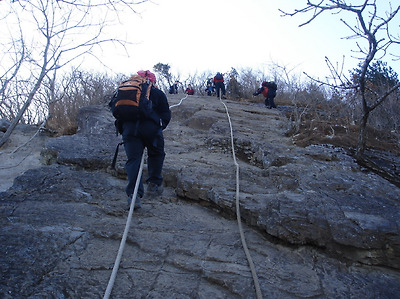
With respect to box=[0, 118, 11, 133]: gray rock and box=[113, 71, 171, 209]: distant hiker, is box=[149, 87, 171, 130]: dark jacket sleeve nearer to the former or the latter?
box=[113, 71, 171, 209]: distant hiker

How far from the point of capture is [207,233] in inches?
120

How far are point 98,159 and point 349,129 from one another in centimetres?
637

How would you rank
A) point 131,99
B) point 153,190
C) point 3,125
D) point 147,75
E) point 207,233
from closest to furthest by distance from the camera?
point 207,233, point 131,99, point 147,75, point 153,190, point 3,125

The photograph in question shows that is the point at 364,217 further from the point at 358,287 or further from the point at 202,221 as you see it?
the point at 202,221

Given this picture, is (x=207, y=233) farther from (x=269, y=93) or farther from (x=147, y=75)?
(x=269, y=93)

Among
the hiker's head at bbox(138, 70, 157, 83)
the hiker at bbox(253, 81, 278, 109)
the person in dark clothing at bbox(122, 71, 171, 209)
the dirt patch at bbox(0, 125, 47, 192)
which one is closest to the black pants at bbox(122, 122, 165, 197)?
the person in dark clothing at bbox(122, 71, 171, 209)

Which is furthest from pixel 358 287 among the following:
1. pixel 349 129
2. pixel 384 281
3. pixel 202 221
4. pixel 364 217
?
pixel 349 129

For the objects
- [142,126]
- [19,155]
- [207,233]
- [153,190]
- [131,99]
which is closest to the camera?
[207,233]

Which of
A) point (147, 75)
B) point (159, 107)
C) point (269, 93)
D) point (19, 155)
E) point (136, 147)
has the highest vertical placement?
point (269, 93)

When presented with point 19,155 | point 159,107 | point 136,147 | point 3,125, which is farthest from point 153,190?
point 3,125

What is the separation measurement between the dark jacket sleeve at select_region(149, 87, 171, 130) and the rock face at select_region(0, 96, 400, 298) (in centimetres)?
92

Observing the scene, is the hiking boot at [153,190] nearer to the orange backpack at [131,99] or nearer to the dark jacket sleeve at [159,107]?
the dark jacket sleeve at [159,107]

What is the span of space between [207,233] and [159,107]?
1.59 metres

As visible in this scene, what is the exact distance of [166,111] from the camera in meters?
3.69
